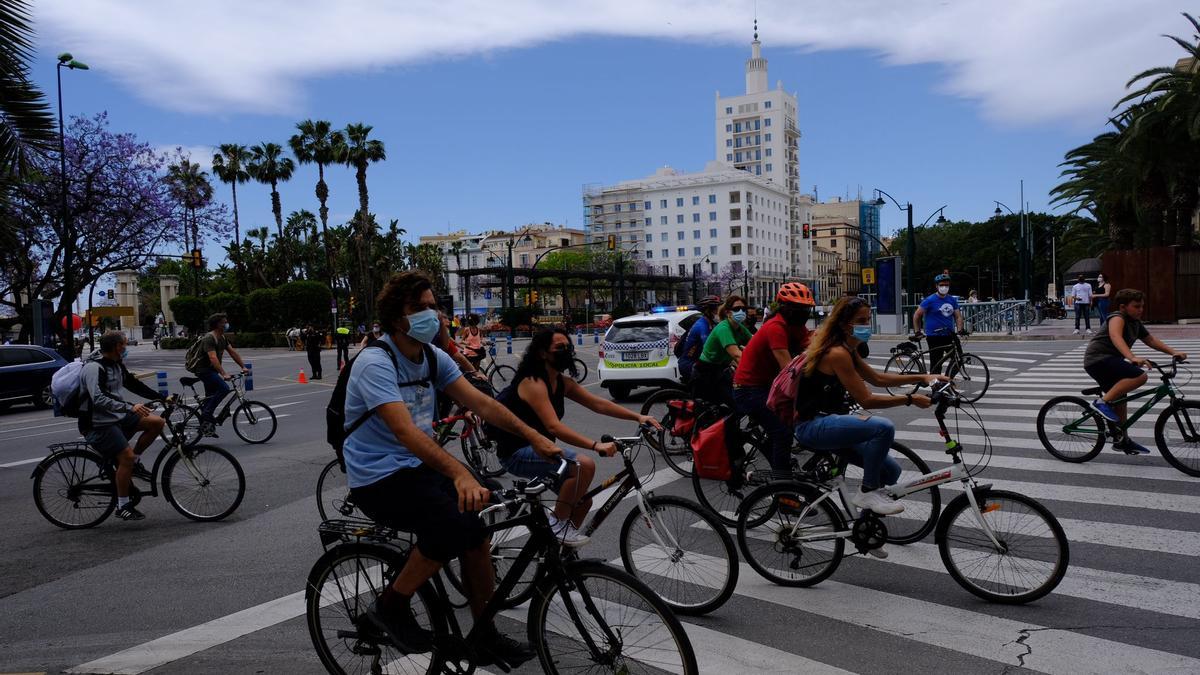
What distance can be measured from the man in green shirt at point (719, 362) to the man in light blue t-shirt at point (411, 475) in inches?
193

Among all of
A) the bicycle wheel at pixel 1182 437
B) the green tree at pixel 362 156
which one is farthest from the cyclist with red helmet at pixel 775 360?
the green tree at pixel 362 156

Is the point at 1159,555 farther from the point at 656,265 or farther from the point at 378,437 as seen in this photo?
the point at 656,265

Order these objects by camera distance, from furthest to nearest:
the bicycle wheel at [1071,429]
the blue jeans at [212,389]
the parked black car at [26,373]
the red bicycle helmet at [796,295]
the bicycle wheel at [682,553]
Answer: the parked black car at [26,373]
the blue jeans at [212,389]
the bicycle wheel at [1071,429]
the red bicycle helmet at [796,295]
the bicycle wheel at [682,553]

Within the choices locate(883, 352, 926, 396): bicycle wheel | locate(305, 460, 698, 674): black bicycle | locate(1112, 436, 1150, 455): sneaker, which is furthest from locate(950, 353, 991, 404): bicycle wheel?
locate(305, 460, 698, 674): black bicycle

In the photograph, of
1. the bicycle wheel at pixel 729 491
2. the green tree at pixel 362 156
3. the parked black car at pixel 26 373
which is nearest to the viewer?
the bicycle wheel at pixel 729 491

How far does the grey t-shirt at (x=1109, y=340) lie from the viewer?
8.27 m

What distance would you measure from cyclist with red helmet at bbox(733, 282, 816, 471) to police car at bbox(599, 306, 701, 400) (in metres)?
8.46

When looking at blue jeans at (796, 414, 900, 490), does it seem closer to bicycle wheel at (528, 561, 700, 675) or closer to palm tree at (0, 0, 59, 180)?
bicycle wheel at (528, 561, 700, 675)

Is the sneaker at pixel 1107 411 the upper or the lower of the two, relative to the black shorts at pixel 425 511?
lower

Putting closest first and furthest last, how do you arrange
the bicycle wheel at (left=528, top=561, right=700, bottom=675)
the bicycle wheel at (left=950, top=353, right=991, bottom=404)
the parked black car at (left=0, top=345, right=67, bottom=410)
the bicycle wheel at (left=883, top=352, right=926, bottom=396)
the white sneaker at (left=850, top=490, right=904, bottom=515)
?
1. the bicycle wheel at (left=528, top=561, right=700, bottom=675)
2. the white sneaker at (left=850, top=490, right=904, bottom=515)
3. the bicycle wheel at (left=950, top=353, right=991, bottom=404)
4. the bicycle wheel at (left=883, top=352, right=926, bottom=396)
5. the parked black car at (left=0, top=345, right=67, bottom=410)

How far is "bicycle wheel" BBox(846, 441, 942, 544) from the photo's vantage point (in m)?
5.55

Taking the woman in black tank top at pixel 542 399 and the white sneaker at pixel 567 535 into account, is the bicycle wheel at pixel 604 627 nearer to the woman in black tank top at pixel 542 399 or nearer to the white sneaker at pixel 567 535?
the white sneaker at pixel 567 535

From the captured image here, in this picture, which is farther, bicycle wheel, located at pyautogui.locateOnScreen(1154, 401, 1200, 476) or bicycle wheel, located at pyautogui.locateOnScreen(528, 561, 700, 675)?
bicycle wheel, located at pyautogui.locateOnScreen(1154, 401, 1200, 476)

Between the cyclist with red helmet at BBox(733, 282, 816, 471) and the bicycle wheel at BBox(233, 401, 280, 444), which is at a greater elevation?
the cyclist with red helmet at BBox(733, 282, 816, 471)
